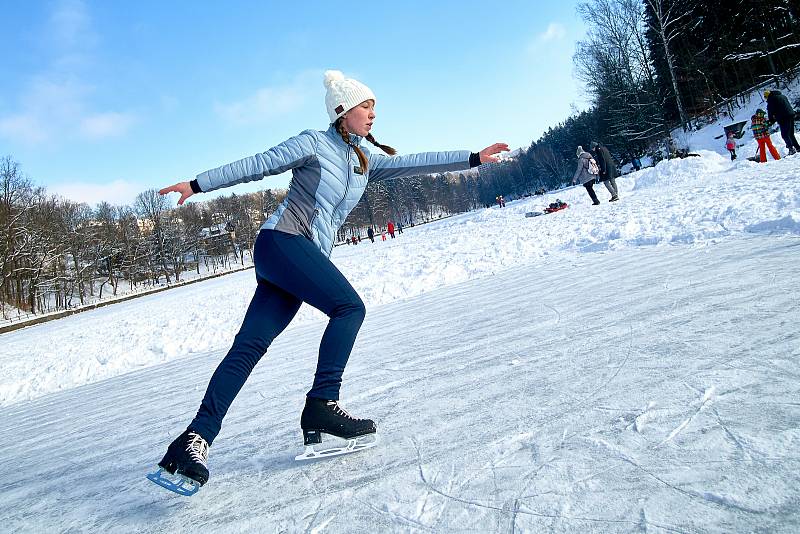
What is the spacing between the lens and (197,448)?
1.82 metres

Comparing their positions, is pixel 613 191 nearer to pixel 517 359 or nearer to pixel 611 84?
pixel 517 359

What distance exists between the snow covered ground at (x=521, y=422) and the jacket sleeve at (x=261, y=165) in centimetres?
132

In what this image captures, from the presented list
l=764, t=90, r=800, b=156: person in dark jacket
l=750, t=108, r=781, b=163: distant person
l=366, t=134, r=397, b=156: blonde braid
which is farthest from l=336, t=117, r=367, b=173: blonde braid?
l=750, t=108, r=781, b=163: distant person

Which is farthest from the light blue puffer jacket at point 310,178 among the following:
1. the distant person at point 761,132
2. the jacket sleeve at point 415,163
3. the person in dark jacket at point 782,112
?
the distant person at point 761,132

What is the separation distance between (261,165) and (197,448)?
48.4 inches

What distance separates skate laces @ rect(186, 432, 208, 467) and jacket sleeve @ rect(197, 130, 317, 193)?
1.06 m

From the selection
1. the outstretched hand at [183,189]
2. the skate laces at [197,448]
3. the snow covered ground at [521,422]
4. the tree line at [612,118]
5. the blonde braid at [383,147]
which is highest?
the tree line at [612,118]

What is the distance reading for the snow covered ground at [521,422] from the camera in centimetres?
135

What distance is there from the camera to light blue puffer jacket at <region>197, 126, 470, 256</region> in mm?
2104

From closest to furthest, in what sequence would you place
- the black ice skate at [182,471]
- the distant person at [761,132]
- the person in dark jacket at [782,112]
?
the black ice skate at [182,471]
the person in dark jacket at [782,112]
the distant person at [761,132]

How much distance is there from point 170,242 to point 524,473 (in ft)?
255

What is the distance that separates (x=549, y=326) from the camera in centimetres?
349

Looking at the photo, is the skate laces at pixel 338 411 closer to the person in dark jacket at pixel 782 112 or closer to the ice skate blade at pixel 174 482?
the ice skate blade at pixel 174 482

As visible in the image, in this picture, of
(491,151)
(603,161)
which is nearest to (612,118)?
(603,161)
